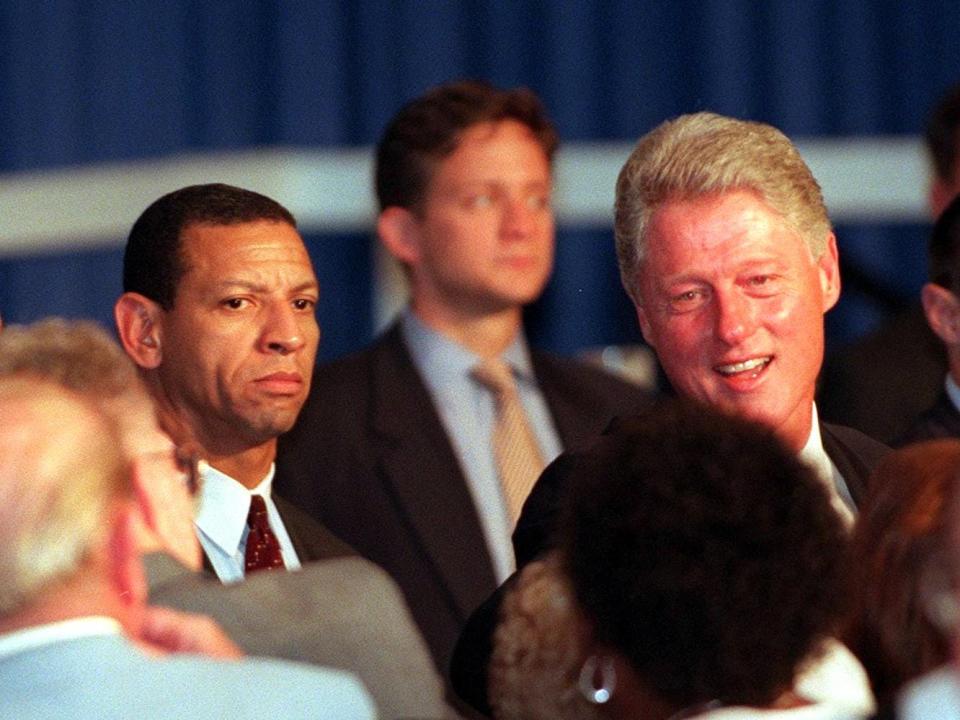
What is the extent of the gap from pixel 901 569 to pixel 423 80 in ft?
11.7

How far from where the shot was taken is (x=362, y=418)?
380 cm

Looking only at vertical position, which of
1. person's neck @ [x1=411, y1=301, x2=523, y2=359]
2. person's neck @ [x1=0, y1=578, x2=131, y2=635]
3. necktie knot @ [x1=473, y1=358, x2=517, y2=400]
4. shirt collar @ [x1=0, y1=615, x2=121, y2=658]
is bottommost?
necktie knot @ [x1=473, y1=358, x2=517, y2=400]

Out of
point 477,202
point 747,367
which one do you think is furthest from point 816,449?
point 477,202

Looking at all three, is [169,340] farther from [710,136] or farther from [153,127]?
[153,127]

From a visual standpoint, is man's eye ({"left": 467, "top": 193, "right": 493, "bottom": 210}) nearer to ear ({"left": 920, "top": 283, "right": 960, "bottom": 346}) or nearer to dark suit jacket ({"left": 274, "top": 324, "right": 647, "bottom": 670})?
dark suit jacket ({"left": 274, "top": 324, "right": 647, "bottom": 670})

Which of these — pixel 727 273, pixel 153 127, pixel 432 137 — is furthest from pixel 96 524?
pixel 153 127

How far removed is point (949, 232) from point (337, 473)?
1.23 meters

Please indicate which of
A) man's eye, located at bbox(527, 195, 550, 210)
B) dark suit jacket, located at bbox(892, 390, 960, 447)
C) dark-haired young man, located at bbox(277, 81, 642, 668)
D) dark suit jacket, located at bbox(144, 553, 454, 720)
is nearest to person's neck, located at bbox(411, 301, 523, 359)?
dark-haired young man, located at bbox(277, 81, 642, 668)

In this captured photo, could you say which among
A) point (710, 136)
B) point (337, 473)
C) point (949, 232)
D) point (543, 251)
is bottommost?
point (337, 473)

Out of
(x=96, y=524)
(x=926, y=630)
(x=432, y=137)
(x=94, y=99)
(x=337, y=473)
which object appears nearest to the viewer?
(x=96, y=524)

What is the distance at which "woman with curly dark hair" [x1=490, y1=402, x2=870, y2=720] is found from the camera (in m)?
1.74

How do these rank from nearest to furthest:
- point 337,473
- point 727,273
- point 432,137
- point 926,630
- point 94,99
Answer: point 926,630, point 727,273, point 337,473, point 432,137, point 94,99

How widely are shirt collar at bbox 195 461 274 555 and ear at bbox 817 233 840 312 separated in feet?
2.81

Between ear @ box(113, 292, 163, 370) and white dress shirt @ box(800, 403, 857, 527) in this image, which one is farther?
ear @ box(113, 292, 163, 370)
